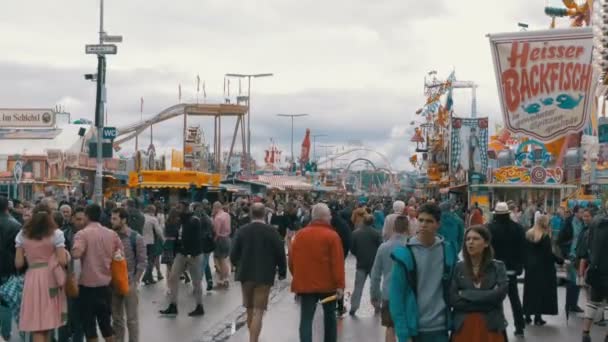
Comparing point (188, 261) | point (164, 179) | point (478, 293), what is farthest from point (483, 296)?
point (164, 179)

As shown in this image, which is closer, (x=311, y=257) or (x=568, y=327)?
(x=311, y=257)

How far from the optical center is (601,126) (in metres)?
31.7

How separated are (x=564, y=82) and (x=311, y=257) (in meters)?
7.68

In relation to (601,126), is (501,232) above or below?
below

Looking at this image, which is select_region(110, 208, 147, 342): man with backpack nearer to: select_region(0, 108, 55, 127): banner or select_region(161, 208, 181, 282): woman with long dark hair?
select_region(161, 208, 181, 282): woman with long dark hair

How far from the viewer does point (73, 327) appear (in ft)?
30.1

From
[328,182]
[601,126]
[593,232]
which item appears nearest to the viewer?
[593,232]

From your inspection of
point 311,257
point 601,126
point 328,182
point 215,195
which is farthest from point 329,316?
Result: point 328,182

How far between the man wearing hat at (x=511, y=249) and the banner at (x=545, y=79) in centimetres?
409

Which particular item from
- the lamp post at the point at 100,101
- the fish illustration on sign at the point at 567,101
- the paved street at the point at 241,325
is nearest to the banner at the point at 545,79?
the fish illustration on sign at the point at 567,101

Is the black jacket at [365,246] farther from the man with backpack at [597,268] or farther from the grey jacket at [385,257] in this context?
the man with backpack at [597,268]

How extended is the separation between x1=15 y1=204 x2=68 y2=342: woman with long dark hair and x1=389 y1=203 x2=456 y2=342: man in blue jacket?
3.55m

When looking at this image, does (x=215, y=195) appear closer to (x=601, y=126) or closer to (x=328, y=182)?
(x=601, y=126)

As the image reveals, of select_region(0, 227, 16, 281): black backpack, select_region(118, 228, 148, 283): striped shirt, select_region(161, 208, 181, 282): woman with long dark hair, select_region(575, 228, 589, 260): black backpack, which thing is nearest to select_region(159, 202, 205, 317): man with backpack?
select_region(161, 208, 181, 282): woman with long dark hair
